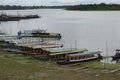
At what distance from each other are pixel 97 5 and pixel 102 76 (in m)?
172

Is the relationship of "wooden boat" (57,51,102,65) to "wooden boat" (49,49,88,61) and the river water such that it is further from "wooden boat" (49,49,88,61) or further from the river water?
the river water

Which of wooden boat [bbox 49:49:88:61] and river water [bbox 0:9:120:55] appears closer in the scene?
wooden boat [bbox 49:49:88:61]

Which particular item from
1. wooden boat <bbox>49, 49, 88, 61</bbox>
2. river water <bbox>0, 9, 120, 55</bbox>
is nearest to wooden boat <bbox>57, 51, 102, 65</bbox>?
wooden boat <bbox>49, 49, 88, 61</bbox>

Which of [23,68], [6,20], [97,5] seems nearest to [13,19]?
[6,20]

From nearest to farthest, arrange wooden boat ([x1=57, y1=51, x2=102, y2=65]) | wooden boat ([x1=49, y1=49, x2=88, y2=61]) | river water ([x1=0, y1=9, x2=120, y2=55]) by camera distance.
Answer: wooden boat ([x1=57, y1=51, x2=102, y2=65])
wooden boat ([x1=49, y1=49, x2=88, y2=61])
river water ([x1=0, y1=9, x2=120, y2=55])

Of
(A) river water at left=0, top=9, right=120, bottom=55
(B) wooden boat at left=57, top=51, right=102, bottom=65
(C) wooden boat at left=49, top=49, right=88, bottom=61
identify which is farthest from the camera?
(A) river water at left=0, top=9, right=120, bottom=55

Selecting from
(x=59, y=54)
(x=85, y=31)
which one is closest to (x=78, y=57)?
(x=59, y=54)

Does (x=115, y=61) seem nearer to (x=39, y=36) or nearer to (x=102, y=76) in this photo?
(x=102, y=76)

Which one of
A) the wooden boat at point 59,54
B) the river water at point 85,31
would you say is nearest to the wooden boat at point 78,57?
the wooden boat at point 59,54

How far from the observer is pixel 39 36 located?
56.1 meters

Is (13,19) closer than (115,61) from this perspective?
No

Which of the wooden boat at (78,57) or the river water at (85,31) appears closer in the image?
the wooden boat at (78,57)

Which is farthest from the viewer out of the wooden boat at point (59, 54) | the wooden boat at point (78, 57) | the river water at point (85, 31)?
the river water at point (85, 31)

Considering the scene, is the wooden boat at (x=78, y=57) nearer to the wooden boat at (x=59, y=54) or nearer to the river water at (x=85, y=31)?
the wooden boat at (x=59, y=54)
